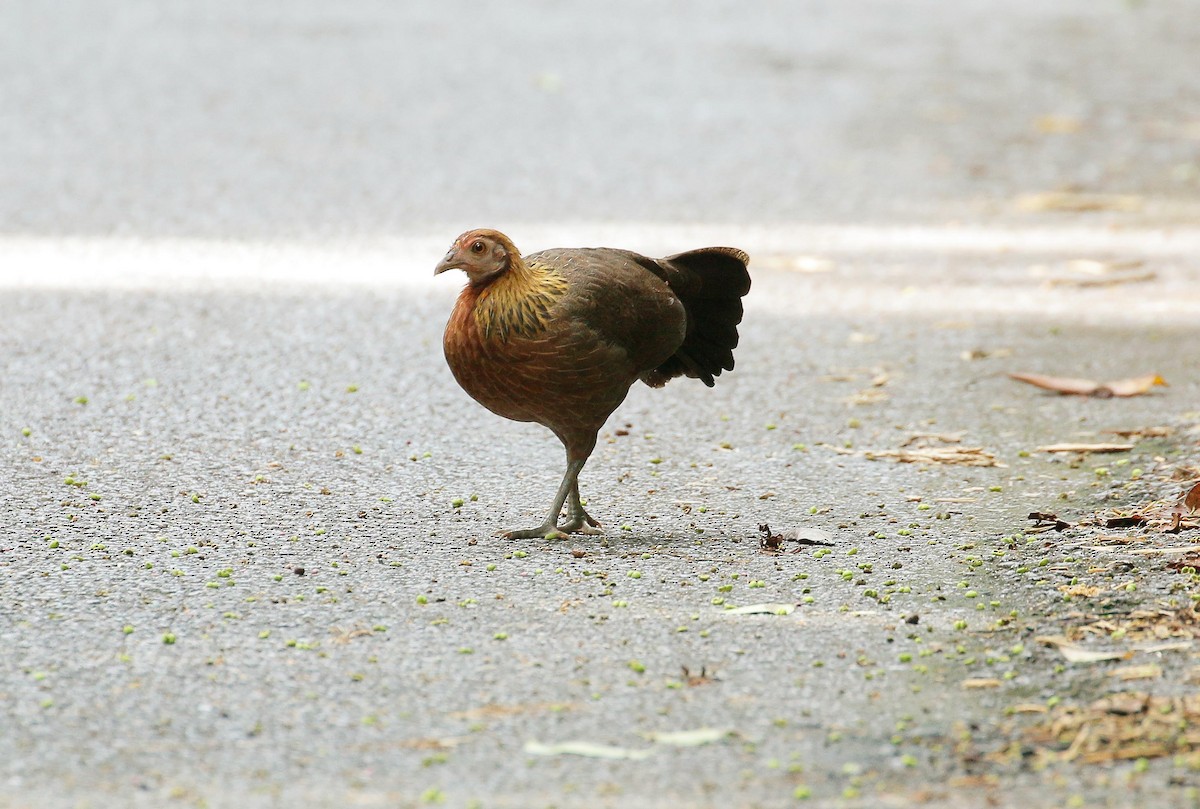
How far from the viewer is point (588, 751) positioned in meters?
2.92

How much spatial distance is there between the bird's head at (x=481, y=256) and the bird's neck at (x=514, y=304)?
0.02m

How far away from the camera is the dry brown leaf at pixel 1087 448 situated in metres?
5.09

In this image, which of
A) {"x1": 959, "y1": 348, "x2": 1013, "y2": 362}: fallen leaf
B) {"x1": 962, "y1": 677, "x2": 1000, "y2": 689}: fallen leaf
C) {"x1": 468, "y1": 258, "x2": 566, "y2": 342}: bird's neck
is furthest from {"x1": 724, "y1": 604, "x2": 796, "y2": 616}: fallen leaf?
{"x1": 959, "y1": 348, "x2": 1013, "y2": 362}: fallen leaf

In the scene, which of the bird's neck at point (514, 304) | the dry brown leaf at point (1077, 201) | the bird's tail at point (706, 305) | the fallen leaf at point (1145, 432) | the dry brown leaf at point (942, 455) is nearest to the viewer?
the bird's neck at point (514, 304)

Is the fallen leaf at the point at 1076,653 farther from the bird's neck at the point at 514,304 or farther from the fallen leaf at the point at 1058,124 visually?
the fallen leaf at the point at 1058,124

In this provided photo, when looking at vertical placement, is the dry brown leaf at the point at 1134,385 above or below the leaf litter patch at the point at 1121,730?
above

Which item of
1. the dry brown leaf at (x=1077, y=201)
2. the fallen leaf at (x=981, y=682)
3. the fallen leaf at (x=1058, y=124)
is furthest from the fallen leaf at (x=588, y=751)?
the fallen leaf at (x=1058, y=124)

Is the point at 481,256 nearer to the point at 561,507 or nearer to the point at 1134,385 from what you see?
the point at 561,507

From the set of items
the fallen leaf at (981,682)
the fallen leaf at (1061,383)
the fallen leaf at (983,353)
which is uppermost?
the fallen leaf at (983,353)

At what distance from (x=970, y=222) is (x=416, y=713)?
21.0ft

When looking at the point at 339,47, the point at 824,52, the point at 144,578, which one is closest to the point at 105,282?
the point at 144,578

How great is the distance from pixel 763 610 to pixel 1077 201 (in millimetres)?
6366

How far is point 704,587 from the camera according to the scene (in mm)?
3875

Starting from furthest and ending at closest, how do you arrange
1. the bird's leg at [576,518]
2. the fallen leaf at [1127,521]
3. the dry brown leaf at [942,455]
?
the dry brown leaf at [942,455] < the bird's leg at [576,518] < the fallen leaf at [1127,521]
